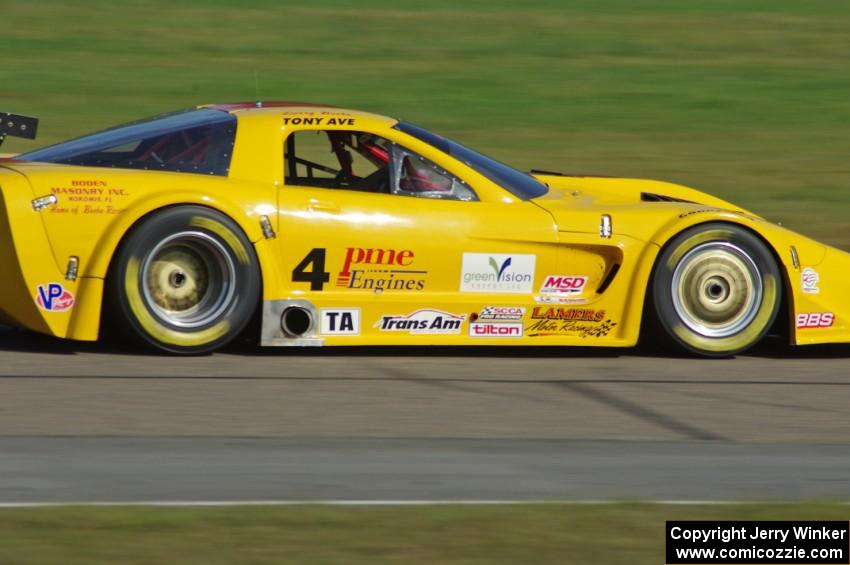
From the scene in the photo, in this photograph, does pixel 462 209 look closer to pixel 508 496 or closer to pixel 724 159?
pixel 508 496

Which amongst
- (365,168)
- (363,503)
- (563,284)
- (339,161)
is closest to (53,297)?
(339,161)

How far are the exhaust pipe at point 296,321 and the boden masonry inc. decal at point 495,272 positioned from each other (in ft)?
2.86

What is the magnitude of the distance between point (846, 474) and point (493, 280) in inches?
101

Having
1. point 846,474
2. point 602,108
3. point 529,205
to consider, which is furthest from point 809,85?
point 846,474

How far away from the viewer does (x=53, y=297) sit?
7.45 meters

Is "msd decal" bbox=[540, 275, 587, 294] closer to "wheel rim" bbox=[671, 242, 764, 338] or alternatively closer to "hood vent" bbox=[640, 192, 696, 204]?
"wheel rim" bbox=[671, 242, 764, 338]

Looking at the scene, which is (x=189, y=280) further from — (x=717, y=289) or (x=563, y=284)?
(x=717, y=289)

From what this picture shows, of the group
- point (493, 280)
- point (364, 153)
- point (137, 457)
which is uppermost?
point (364, 153)

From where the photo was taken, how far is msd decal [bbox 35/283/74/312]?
7434mm

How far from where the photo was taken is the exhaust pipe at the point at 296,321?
7.70 metres

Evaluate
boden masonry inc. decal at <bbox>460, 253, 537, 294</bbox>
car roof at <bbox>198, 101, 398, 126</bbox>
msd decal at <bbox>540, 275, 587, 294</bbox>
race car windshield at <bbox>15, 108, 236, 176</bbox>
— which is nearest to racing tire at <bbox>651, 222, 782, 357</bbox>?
msd decal at <bbox>540, 275, 587, 294</bbox>

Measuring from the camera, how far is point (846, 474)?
5.83 metres

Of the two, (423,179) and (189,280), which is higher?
(423,179)

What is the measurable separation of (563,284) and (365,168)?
1.32 meters
